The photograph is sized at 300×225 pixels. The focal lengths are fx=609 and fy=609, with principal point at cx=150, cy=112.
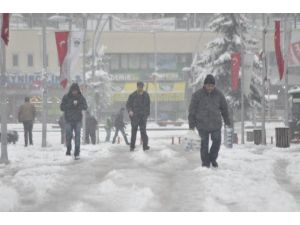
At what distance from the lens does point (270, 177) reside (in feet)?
28.7

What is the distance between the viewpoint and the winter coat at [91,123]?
12.7 metres

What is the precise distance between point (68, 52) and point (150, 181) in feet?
17.5

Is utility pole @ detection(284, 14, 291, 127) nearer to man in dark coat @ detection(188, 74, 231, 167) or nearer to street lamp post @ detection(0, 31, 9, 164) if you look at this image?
man in dark coat @ detection(188, 74, 231, 167)

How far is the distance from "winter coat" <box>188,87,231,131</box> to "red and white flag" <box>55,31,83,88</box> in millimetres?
3654

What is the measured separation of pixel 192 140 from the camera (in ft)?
32.0

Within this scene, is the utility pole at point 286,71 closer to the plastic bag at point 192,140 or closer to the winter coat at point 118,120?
the plastic bag at point 192,140

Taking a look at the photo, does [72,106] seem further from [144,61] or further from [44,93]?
[144,61]

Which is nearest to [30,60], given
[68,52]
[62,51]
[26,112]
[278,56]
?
→ [62,51]

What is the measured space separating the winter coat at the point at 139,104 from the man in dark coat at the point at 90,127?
1.18m

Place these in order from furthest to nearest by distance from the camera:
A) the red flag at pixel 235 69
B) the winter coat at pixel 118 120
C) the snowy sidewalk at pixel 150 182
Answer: the red flag at pixel 235 69 → the winter coat at pixel 118 120 → the snowy sidewalk at pixel 150 182

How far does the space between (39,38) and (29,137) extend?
76.8 inches

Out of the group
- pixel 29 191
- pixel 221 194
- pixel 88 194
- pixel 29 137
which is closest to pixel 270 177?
pixel 221 194

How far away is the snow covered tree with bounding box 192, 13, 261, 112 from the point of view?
11664mm

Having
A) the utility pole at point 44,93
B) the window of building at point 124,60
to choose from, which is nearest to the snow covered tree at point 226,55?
the window of building at point 124,60
